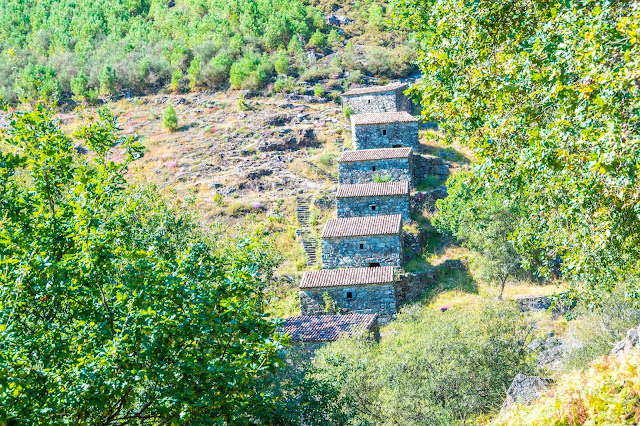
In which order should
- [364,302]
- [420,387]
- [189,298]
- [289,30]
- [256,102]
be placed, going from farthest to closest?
[289,30], [256,102], [364,302], [420,387], [189,298]

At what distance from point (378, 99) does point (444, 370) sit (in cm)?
4218

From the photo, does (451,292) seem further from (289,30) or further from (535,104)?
(289,30)

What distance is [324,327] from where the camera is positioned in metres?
30.2

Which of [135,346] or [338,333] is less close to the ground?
[135,346]

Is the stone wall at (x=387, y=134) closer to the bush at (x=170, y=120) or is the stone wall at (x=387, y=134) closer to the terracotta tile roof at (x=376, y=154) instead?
the terracotta tile roof at (x=376, y=154)

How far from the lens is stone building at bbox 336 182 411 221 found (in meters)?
42.2

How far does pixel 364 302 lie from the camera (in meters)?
35.1

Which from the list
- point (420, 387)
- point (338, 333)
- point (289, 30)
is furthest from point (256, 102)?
point (420, 387)

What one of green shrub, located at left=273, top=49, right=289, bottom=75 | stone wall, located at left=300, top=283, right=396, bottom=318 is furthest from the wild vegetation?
stone wall, located at left=300, top=283, right=396, bottom=318

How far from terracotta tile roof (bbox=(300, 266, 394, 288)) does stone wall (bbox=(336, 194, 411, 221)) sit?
22.6ft

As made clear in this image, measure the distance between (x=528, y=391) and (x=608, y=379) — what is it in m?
4.06

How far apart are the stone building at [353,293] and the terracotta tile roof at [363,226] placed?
9.67 ft

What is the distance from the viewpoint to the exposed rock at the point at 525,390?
508 inches

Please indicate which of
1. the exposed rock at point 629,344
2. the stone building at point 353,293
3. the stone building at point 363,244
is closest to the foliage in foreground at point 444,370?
the exposed rock at point 629,344
